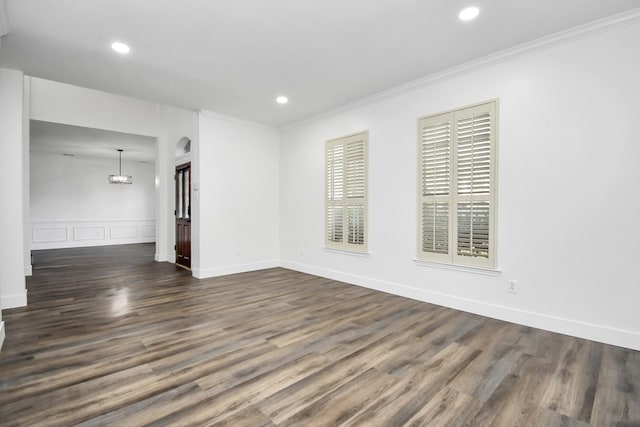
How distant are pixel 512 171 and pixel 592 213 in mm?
770

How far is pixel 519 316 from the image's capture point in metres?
3.18

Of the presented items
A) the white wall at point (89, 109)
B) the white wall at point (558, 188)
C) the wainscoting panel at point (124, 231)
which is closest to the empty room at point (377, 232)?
the white wall at point (558, 188)

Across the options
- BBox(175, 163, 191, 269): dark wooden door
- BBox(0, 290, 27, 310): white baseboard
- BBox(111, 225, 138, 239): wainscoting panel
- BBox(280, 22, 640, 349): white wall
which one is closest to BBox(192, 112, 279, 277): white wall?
BBox(175, 163, 191, 269): dark wooden door

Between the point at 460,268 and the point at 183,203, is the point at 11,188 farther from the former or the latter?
the point at 460,268

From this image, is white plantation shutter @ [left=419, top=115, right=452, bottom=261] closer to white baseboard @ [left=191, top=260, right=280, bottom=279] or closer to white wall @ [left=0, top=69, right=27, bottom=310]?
white baseboard @ [left=191, top=260, right=280, bottom=279]

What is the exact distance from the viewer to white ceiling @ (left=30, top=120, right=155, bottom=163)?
21.8 feet

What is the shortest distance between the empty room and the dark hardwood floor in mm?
20

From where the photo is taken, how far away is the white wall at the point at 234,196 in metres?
5.30

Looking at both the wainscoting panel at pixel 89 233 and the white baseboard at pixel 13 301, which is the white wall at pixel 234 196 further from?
the wainscoting panel at pixel 89 233

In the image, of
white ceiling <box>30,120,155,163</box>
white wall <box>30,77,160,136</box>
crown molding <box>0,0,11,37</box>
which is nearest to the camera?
crown molding <box>0,0,11,37</box>

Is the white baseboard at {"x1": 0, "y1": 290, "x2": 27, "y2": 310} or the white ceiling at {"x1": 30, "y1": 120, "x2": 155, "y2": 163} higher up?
the white ceiling at {"x1": 30, "y1": 120, "x2": 155, "y2": 163}

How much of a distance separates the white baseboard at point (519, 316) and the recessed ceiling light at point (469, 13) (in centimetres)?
286

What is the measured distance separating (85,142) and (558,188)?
9.71 metres

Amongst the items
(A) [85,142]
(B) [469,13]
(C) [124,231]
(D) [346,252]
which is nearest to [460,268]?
(D) [346,252]
